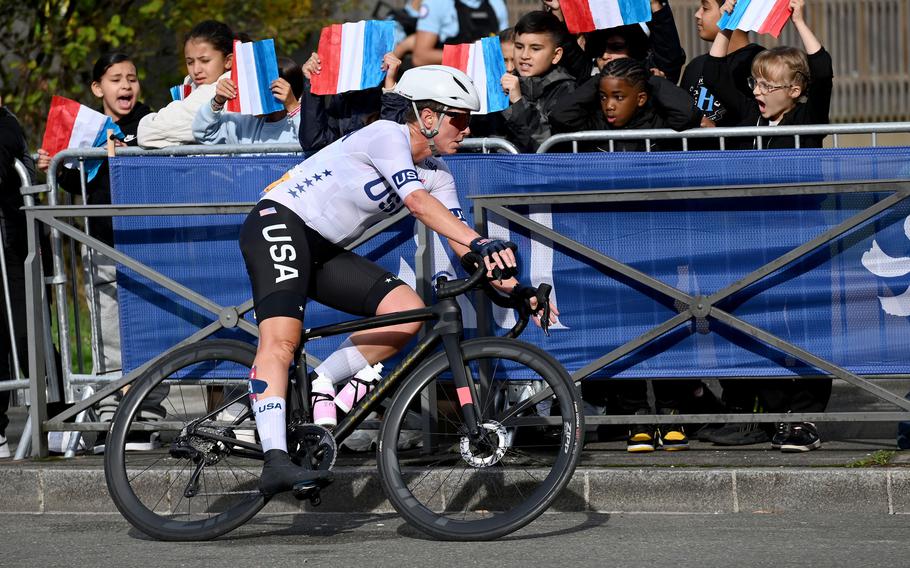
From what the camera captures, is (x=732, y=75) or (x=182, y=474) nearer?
(x=182, y=474)

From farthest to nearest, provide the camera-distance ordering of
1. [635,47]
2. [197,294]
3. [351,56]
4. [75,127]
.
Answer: [635,47]
[75,127]
[351,56]
[197,294]

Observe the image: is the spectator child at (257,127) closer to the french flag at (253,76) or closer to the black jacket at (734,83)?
the french flag at (253,76)

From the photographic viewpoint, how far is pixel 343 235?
6.45 meters

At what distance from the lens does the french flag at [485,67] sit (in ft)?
27.3

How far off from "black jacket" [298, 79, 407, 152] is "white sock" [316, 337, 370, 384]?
1.46 m

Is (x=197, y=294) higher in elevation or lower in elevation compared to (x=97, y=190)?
lower

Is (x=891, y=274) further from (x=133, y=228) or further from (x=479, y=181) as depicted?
(x=133, y=228)

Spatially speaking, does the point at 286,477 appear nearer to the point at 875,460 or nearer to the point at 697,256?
the point at 697,256

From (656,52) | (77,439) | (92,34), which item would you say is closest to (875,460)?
(656,52)

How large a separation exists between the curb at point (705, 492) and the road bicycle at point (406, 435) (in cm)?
23

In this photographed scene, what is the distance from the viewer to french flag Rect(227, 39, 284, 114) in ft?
26.5

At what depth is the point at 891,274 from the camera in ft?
23.2

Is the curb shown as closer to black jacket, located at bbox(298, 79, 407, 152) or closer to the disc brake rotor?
the disc brake rotor

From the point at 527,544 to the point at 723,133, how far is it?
2.51 m
